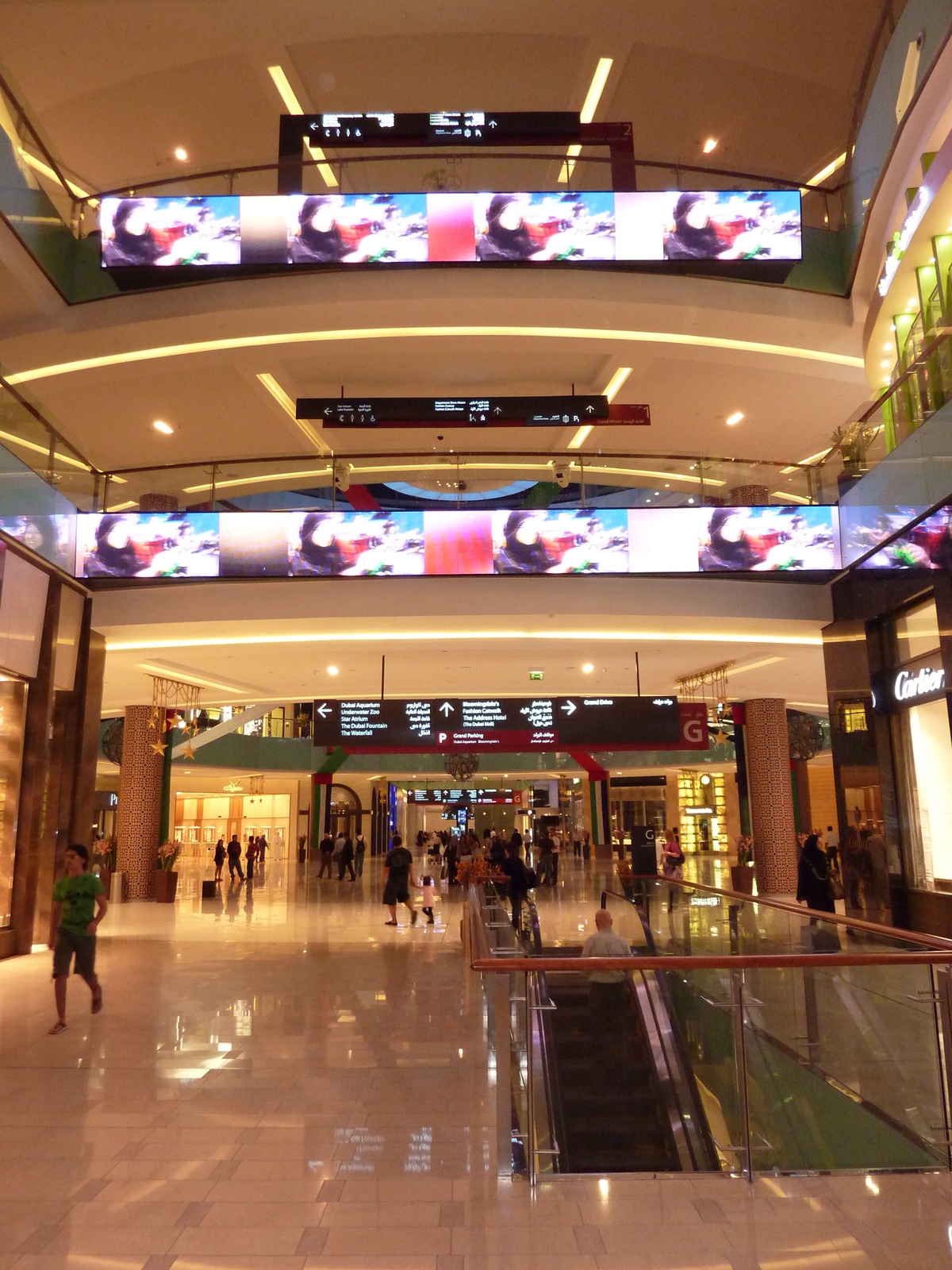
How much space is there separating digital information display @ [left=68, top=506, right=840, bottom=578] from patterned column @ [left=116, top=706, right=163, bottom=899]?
8501 mm

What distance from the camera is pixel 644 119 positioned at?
36.3 feet

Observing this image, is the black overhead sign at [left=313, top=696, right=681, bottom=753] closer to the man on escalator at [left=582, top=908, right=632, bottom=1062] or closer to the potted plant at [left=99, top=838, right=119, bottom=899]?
the potted plant at [left=99, top=838, right=119, bottom=899]

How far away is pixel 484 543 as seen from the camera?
441 inches

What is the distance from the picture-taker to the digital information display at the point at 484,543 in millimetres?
11062

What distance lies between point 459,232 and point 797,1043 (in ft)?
25.7

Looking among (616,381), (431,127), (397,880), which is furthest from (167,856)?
(431,127)

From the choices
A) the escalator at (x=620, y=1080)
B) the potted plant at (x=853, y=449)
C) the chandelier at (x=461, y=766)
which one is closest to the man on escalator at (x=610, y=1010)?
the escalator at (x=620, y=1080)

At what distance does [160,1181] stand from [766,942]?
5.76 m

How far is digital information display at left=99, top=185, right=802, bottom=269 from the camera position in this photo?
30.5 feet

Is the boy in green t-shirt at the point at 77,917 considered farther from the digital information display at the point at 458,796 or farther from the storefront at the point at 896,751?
the digital information display at the point at 458,796

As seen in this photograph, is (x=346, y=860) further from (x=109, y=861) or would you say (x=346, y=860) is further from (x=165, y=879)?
(x=165, y=879)

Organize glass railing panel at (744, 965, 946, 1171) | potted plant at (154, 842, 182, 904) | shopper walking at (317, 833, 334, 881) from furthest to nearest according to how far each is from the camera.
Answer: shopper walking at (317, 833, 334, 881)
potted plant at (154, 842, 182, 904)
glass railing panel at (744, 965, 946, 1171)

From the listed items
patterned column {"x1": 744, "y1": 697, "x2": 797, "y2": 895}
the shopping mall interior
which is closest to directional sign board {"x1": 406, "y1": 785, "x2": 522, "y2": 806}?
patterned column {"x1": 744, "y1": 697, "x2": 797, "y2": 895}

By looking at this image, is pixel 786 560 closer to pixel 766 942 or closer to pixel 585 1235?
pixel 766 942
